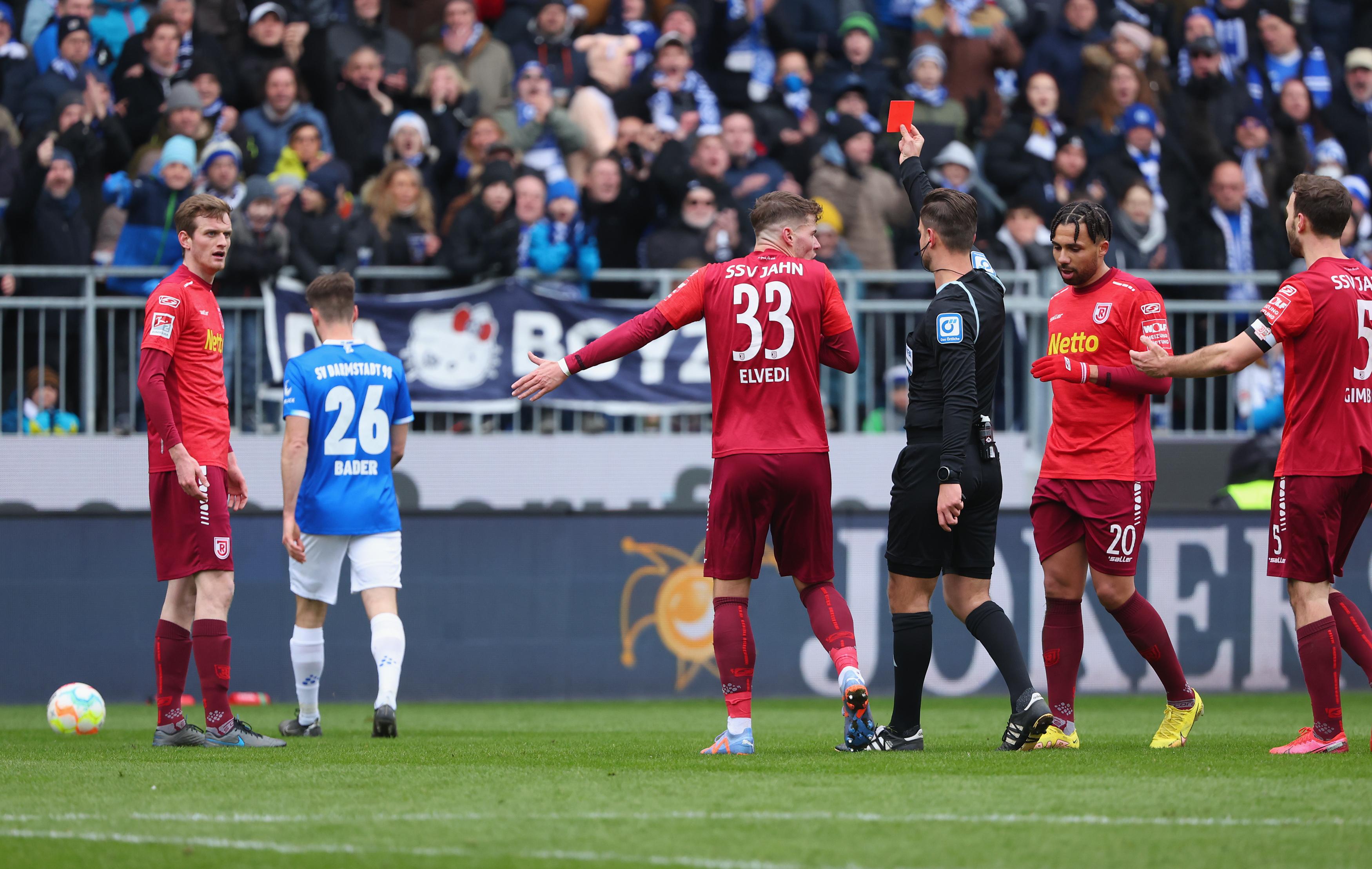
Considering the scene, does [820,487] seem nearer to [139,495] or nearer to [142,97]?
[139,495]

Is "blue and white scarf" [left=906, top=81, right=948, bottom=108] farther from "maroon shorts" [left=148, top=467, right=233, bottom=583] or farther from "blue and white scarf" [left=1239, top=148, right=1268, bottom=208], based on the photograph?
"maroon shorts" [left=148, top=467, right=233, bottom=583]

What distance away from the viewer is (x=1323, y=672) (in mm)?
6398

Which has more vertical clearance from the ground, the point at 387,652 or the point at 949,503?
the point at 949,503

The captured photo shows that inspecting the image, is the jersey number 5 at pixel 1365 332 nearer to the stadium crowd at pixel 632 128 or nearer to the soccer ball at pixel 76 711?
the stadium crowd at pixel 632 128

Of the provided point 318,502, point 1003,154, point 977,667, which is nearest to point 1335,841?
point 318,502

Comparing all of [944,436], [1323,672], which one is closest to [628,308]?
[944,436]

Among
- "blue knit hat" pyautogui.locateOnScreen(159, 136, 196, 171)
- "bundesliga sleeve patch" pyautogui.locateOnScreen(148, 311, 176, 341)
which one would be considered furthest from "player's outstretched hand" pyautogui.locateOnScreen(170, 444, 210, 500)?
"blue knit hat" pyautogui.locateOnScreen(159, 136, 196, 171)

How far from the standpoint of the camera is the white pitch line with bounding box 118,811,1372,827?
181 inches

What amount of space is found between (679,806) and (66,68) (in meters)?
10.4

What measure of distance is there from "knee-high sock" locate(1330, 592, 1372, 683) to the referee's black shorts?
149cm

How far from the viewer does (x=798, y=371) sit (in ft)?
21.3

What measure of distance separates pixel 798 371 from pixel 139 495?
6915mm

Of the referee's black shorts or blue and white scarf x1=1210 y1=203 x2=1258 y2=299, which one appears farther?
blue and white scarf x1=1210 y1=203 x2=1258 y2=299

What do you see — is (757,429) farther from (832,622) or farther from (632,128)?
(632,128)
